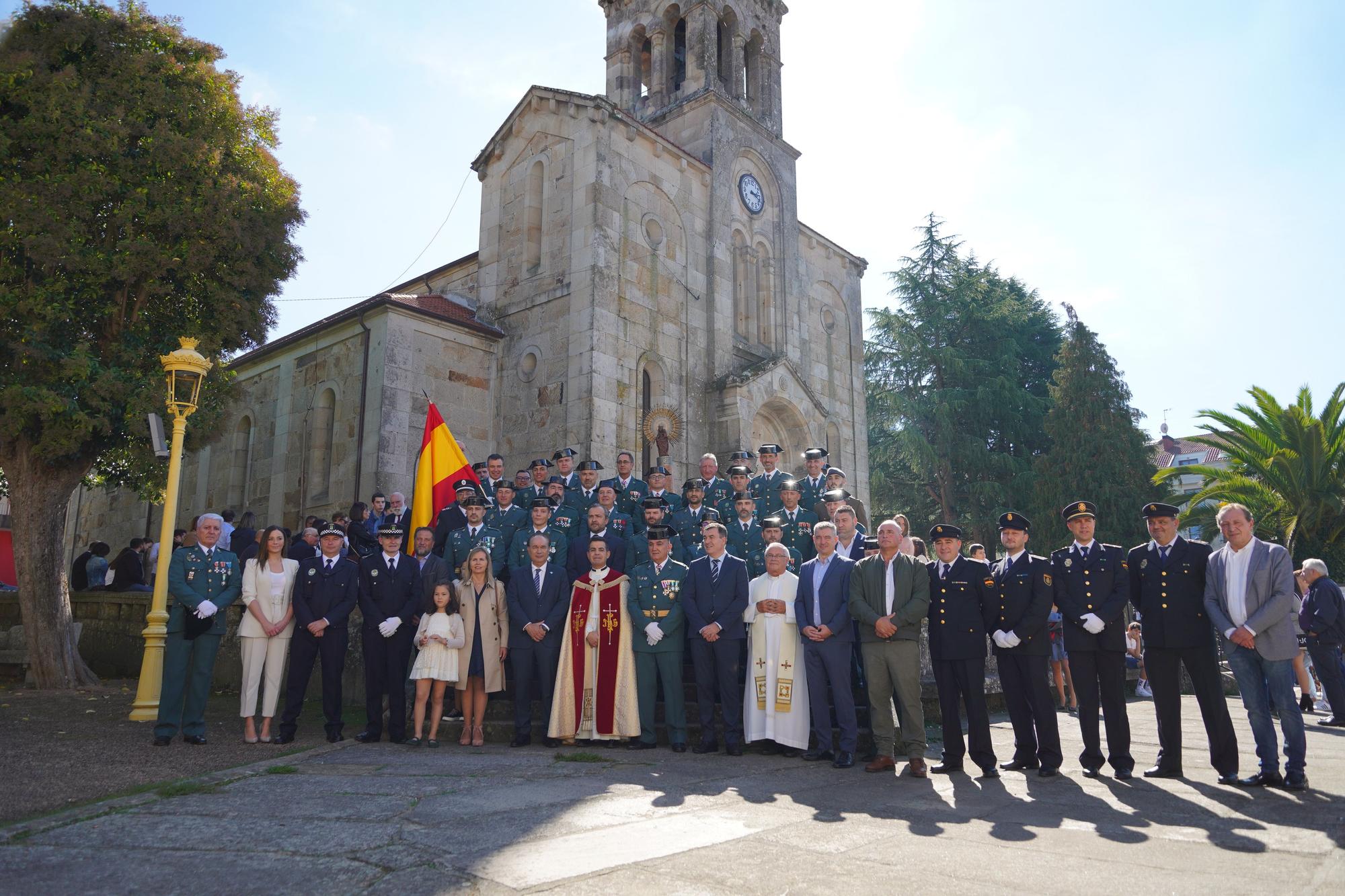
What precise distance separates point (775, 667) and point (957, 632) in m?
1.63

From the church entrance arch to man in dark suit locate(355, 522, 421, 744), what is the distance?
1334 cm

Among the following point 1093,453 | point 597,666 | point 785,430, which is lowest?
point 597,666

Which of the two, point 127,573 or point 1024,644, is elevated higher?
point 127,573

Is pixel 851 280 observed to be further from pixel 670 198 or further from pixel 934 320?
pixel 934 320

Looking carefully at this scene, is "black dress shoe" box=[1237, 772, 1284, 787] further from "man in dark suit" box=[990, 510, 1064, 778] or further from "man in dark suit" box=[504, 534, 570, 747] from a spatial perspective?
"man in dark suit" box=[504, 534, 570, 747]

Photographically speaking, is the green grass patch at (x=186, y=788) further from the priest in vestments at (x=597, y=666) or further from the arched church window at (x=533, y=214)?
the arched church window at (x=533, y=214)

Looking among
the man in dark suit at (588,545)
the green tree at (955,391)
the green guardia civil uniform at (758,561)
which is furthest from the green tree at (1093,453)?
the man in dark suit at (588,545)

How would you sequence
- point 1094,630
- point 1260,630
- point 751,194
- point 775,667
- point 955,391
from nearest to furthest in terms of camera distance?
point 1260,630, point 1094,630, point 775,667, point 751,194, point 955,391

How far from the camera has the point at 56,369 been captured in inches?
433

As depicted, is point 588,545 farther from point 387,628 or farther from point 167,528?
point 167,528

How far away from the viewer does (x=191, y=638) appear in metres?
8.14

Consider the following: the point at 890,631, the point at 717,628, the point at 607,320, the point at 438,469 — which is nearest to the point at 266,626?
the point at 438,469

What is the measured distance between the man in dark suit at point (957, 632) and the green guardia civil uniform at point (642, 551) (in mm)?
2580

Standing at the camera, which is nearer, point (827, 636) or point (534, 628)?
point (827, 636)
